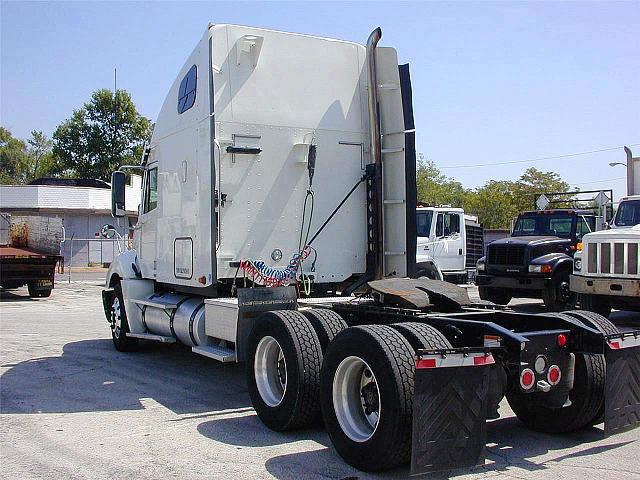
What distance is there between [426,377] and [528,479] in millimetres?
1200

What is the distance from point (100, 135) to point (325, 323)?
176 ft

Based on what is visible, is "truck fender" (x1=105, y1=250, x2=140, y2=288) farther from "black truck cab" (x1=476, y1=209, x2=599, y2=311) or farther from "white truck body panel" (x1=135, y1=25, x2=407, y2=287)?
"black truck cab" (x1=476, y1=209, x2=599, y2=311)

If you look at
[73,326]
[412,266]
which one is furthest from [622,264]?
[73,326]

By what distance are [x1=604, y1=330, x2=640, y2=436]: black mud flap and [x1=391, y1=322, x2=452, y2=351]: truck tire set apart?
4.45ft

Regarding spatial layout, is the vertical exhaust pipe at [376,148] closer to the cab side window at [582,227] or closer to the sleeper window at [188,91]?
the sleeper window at [188,91]

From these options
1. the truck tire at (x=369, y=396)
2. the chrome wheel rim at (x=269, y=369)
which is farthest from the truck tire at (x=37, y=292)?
→ the truck tire at (x=369, y=396)

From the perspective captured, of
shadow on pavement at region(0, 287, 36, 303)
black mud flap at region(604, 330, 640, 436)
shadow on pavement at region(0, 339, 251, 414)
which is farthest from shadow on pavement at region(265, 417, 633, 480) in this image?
shadow on pavement at region(0, 287, 36, 303)

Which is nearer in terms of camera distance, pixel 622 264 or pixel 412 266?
pixel 412 266

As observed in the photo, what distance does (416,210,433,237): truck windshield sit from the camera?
18781mm

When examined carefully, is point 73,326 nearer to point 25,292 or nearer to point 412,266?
point 412,266

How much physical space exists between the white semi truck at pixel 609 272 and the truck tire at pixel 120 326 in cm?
807

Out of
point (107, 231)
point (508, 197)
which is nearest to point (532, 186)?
point (508, 197)

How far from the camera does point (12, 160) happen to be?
290 ft

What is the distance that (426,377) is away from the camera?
4695 millimetres
